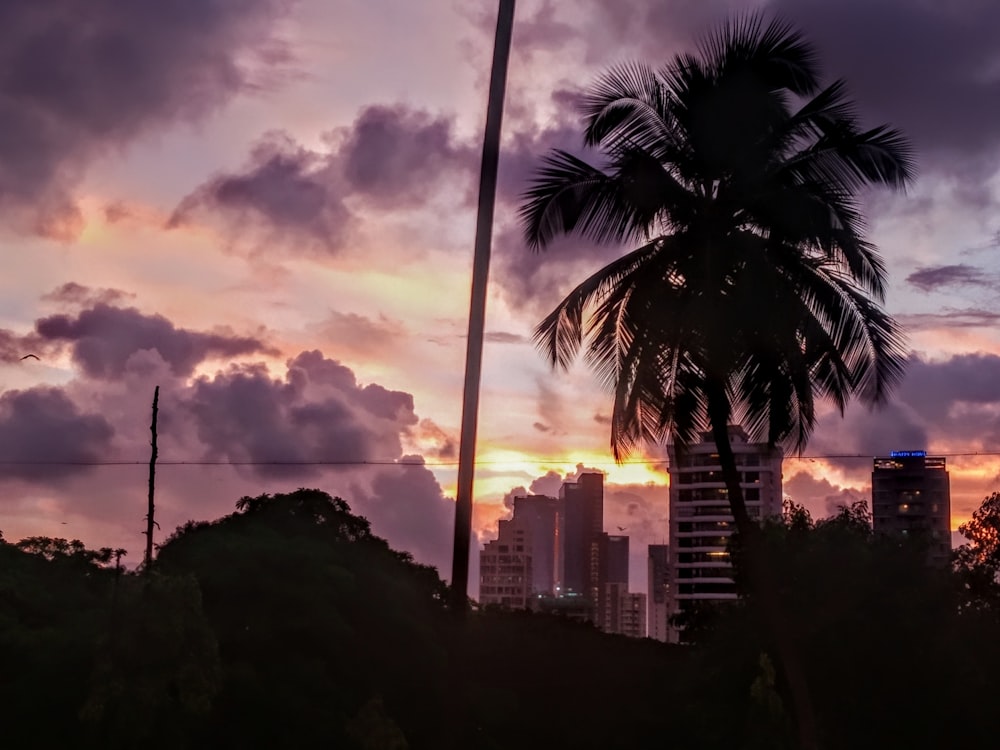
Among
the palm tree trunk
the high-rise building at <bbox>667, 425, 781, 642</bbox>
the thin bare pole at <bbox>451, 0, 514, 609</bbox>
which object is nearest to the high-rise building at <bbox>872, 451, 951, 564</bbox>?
the high-rise building at <bbox>667, 425, 781, 642</bbox>

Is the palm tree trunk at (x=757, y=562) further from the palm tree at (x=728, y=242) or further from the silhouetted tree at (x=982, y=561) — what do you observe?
the silhouetted tree at (x=982, y=561)

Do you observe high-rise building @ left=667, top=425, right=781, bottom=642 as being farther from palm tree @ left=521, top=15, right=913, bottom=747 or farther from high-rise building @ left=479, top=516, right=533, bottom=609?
palm tree @ left=521, top=15, right=913, bottom=747

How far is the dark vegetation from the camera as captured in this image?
89.7 feet

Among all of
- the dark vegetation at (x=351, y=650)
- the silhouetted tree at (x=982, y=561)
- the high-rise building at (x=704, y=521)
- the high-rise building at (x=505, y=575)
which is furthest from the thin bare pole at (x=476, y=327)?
the high-rise building at (x=505, y=575)

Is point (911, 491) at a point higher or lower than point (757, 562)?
higher

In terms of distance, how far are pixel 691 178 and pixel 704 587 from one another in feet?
380

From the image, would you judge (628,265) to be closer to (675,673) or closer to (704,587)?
(675,673)

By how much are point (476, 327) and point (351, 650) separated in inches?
871

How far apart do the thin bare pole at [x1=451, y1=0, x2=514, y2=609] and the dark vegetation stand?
13.8 metres

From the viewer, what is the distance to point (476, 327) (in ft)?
39.1

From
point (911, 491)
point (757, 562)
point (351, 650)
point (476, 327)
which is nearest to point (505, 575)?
point (911, 491)

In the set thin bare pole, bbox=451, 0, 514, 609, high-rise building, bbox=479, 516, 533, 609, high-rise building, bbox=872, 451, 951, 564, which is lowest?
high-rise building, bbox=479, 516, 533, 609

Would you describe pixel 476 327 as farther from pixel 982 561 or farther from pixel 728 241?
pixel 982 561

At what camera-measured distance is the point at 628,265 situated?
18297mm
